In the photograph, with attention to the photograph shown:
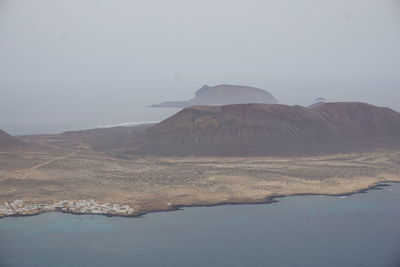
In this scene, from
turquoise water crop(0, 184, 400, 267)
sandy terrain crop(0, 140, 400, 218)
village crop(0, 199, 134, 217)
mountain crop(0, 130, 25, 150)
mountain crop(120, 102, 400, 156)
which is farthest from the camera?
mountain crop(120, 102, 400, 156)

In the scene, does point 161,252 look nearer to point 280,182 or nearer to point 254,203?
point 254,203

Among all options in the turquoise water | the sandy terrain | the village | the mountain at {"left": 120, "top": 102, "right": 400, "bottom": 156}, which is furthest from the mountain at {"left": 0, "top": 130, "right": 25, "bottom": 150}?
the turquoise water

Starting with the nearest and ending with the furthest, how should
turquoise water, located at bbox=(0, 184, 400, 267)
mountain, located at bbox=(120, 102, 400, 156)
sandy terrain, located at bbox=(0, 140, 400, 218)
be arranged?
turquoise water, located at bbox=(0, 184, 400, 267) < sandy terrain, located at bbox=(0, 140, 400, 218) < mountain, located at bbox=(120, 102, 400, 156)

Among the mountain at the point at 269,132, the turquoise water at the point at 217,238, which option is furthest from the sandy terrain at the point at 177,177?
the mountain at the point at 269,132

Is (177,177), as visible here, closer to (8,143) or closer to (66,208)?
(66,208)

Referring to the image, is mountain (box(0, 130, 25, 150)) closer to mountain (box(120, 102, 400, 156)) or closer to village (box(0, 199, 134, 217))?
mountain (box(120, 102, 400, 156))

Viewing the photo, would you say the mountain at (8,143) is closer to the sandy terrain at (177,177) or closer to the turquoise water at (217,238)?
the sandy terrain at (177,177)

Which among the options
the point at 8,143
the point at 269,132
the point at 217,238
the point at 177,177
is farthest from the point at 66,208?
the point at 269,132

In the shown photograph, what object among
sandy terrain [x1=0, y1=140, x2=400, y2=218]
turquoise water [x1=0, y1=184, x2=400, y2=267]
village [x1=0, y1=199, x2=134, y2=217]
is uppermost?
sandy terrain [x1=0, y1=140, x2=400, y2=218]
